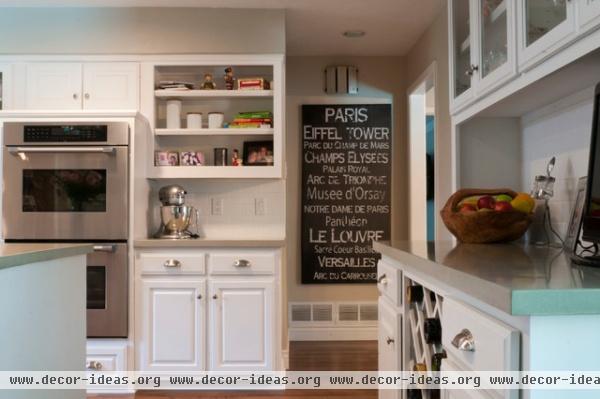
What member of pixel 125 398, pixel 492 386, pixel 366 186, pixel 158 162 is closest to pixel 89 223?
pixel 158 162

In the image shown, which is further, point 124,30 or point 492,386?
point 124,30

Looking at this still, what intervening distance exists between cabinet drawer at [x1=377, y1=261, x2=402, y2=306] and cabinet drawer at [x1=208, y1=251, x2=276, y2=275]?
3.45 ft

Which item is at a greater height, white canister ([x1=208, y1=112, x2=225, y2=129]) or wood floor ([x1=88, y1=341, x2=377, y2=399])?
white canister ([x1=208, y1=112, x2=225, y2=129])

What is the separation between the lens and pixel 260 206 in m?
3.45

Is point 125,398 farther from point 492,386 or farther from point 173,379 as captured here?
point 492,386

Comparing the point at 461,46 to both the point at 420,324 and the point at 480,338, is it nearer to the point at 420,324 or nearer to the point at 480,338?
the point at 420,324

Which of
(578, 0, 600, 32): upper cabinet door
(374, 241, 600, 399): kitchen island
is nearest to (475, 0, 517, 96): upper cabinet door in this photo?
(578, 0, 600, 32): upper cabinet door

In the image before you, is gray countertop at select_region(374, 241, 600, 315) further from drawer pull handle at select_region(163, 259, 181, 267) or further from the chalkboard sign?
the chalkboard sign

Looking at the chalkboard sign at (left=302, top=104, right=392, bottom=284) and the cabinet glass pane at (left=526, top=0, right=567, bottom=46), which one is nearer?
the cabinet glass pane at (left=526, top=0, right=567, bottom=46)

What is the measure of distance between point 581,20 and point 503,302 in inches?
32.7

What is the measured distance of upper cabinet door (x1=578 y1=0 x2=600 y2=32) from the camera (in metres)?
1.12

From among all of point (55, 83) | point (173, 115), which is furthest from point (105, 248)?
point (55, 83)

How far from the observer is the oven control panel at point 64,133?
2.91 m

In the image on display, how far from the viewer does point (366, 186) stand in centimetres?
421
